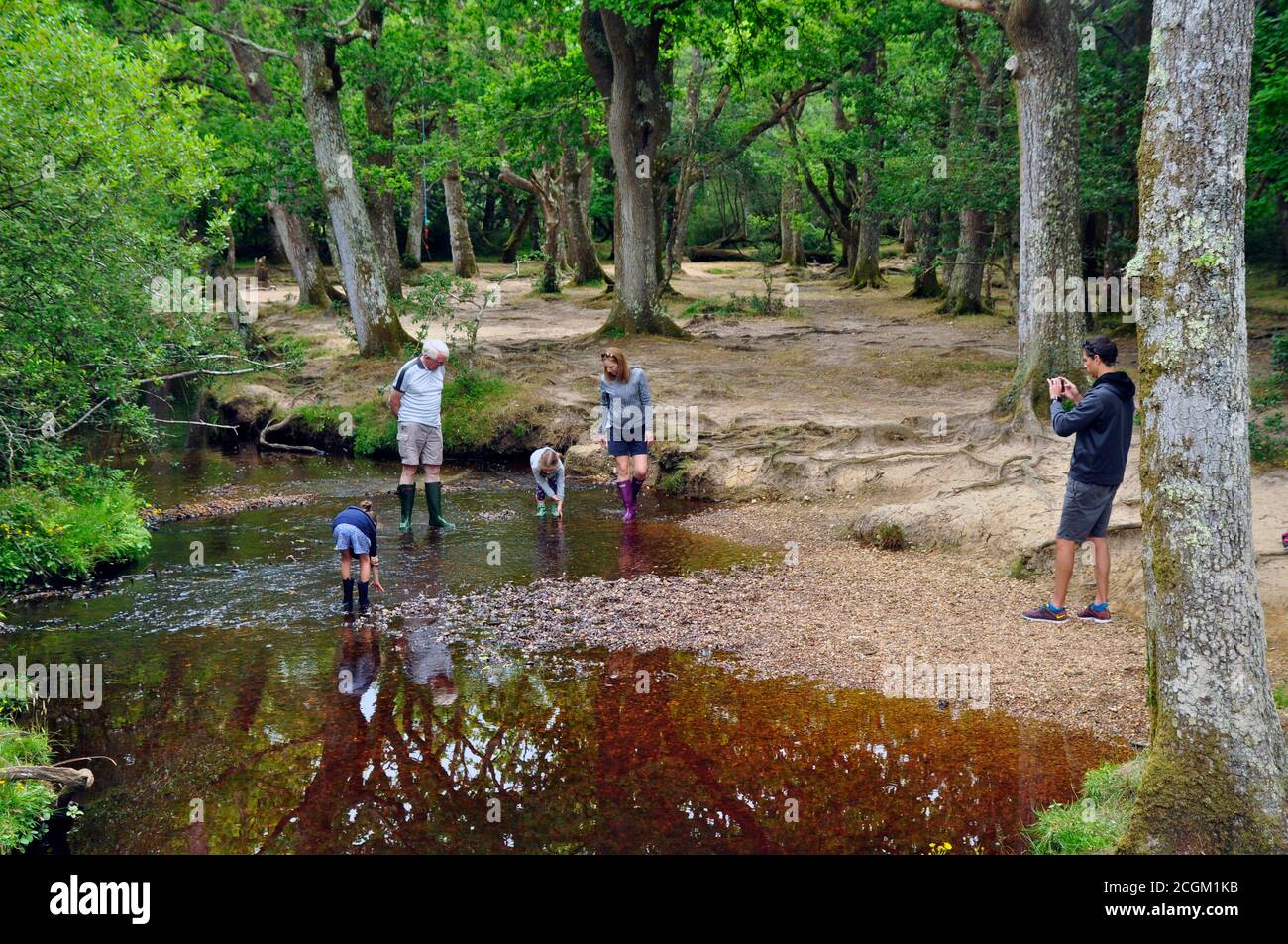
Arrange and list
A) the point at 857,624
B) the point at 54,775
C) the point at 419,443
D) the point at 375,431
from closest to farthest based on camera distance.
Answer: the point at 54,775 → the point at 857,624 → the point at 419,443 → the point at 375,431

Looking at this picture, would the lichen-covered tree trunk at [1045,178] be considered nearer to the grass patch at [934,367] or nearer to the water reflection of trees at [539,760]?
the grass patch at [934,367]

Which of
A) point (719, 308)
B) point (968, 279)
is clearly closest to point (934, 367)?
point (968, 279)

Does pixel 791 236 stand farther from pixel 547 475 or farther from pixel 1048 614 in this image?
pixel 1048 614

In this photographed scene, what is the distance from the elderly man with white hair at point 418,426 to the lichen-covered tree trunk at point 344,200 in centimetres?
729

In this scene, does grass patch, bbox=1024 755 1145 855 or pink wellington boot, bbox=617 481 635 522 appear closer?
grass patch, bbox=1024 755 1145 855

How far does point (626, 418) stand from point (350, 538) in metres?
3.95

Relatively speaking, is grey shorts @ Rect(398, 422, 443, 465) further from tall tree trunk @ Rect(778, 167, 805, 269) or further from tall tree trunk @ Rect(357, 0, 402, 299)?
tall tree trunk @ Rect(778, 167, 805, 269)

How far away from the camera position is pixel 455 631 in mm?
7793

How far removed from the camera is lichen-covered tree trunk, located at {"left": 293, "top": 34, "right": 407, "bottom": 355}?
16750mm

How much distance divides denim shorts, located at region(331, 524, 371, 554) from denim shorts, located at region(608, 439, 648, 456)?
12.7ft

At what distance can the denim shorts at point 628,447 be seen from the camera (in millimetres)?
11211

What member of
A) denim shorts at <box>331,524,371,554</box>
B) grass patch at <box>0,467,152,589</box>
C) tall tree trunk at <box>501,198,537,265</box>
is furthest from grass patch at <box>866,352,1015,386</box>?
tall tree trunk at <box>501,198,537,265</box>

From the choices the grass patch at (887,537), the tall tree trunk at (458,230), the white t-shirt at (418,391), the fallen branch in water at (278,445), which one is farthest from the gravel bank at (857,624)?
the tall tree trunk at (458,230)

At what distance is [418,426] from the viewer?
36.6 ft
